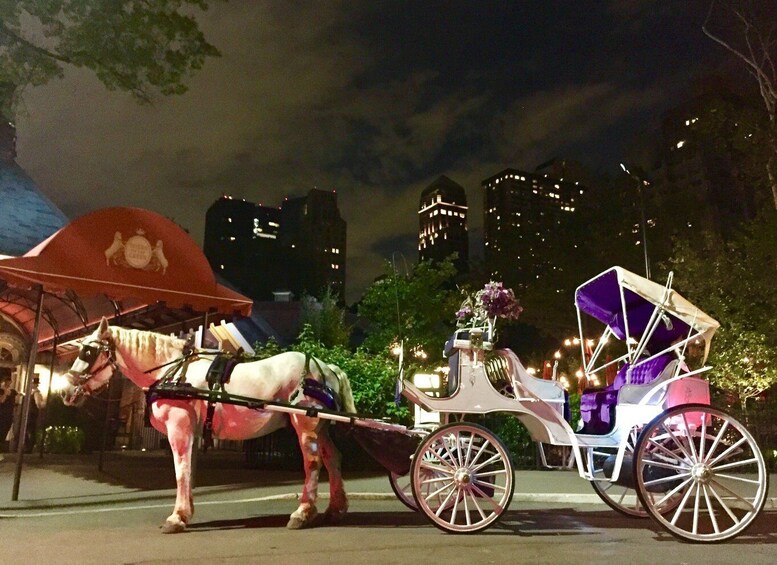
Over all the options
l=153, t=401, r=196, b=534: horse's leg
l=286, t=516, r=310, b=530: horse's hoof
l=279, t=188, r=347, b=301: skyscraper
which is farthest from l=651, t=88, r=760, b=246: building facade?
l=279, t=188, r=347, b=301: skyscraper

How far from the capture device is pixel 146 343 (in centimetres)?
715

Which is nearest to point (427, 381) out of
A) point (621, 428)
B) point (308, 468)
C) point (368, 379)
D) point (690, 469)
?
point (368, 379)

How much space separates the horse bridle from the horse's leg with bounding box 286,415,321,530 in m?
2.14

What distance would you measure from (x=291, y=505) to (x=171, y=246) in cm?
442

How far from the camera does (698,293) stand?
19.6 metres

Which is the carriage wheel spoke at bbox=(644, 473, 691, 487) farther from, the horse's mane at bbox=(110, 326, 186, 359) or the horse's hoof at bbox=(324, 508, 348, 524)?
the horse's mane at bbox=(110, 326, 186, 359)

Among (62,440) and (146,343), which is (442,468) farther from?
(62,440)

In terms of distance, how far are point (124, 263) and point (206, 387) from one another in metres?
3.56

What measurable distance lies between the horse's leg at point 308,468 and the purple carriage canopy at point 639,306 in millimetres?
3530

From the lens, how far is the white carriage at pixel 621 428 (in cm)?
616

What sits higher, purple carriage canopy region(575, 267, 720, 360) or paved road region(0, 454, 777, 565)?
purple carriage canopy region(575, 267, 720, 360)

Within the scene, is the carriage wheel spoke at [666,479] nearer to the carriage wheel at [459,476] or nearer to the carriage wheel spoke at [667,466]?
the carriage wheel spoke at [667,466]

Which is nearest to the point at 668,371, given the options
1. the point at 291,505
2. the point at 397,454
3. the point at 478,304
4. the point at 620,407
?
the point at 620,407

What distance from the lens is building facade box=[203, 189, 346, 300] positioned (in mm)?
54062
